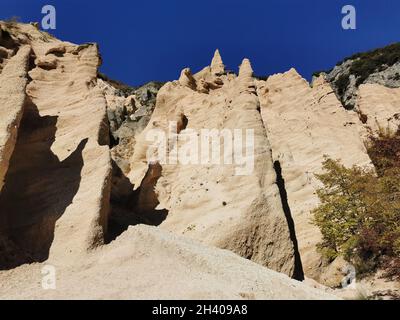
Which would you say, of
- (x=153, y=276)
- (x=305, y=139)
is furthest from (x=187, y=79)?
(x=153, y=276)

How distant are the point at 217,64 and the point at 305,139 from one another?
1950 cm

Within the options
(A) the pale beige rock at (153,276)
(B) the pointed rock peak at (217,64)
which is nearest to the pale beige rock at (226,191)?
(A) the pale beige rock at (153,276)

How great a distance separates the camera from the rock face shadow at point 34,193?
1605 cm

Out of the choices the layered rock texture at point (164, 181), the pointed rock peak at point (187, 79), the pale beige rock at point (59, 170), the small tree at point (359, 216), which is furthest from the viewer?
the pointed rock peak at point (187, 79)

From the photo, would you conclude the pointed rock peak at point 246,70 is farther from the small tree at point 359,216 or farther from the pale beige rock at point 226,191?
the small tree at point 359,216

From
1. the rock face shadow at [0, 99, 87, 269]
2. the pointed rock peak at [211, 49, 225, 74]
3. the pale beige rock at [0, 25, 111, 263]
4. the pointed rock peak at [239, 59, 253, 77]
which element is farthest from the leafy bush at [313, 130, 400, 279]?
the pointed rock peak at [211, 49, 225, 74]

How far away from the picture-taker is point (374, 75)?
5928 cm

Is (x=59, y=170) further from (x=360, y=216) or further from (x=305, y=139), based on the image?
(x=305, y=139)

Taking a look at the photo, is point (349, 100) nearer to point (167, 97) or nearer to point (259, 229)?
point (167, 97)

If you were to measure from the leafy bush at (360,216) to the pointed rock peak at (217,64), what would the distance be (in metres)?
21.5

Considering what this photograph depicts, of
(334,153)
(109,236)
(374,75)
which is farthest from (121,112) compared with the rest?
(374,75)
